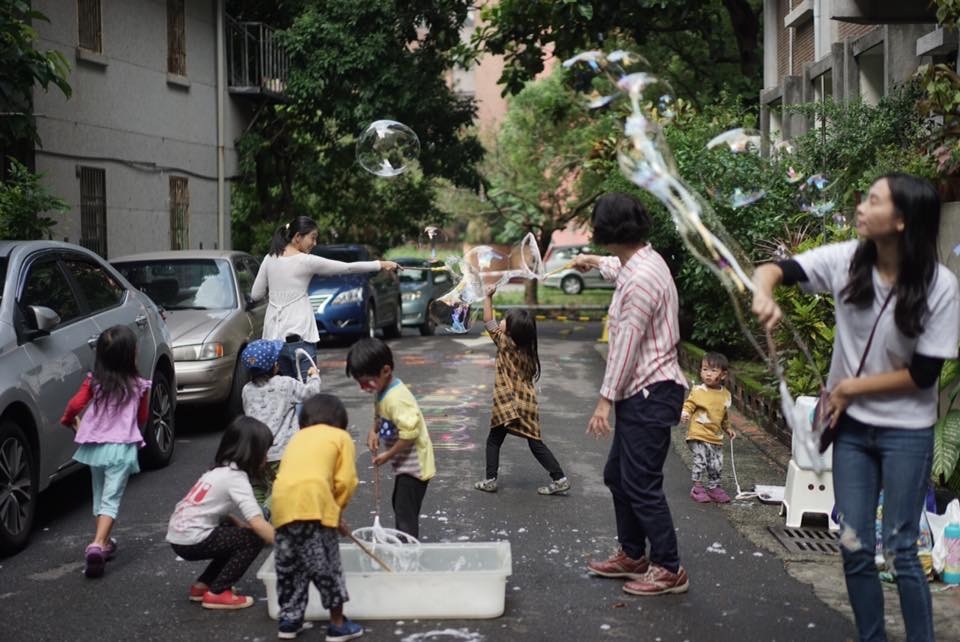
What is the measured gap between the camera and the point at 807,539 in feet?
23.8

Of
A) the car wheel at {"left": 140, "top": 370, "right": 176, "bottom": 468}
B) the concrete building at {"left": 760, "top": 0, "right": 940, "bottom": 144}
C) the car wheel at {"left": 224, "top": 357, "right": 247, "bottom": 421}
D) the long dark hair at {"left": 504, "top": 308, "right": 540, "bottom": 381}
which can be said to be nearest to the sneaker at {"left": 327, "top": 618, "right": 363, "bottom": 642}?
the long dark hair at {"left": 504, "top": 308, "right": 540, "bottom": 381}

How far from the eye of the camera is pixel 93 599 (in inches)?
242

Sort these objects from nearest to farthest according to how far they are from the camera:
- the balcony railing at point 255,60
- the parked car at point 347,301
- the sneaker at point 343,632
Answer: the sneaker at point 343,632 → the parked car at point 347,301 → the balcony railing at point 255,60

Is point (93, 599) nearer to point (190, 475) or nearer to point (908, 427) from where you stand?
point (190, 475)

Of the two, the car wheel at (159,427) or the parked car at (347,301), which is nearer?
the car wheel at (159,427)

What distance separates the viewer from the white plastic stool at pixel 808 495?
24.4ft

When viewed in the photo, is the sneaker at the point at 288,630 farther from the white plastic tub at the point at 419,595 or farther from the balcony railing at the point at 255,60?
the balcony railing at the point at 255,60

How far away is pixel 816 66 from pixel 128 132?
976 cm

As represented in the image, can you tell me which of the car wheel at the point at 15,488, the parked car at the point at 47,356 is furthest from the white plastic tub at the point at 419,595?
the parked car at the point at 47,356

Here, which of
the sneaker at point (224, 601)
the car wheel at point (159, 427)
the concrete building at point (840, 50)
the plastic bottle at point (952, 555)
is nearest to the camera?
the sneaker at point (224, 601)

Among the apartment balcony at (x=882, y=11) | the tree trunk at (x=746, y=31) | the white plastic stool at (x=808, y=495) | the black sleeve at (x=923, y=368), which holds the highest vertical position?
the tree trunk at (x=746, y=31)

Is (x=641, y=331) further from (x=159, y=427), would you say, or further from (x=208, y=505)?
(x=159, y=427)

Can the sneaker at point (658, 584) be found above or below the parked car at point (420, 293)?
below

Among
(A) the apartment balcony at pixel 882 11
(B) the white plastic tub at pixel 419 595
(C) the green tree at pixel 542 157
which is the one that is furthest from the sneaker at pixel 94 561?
(C) the green tree at pixel 542 157
